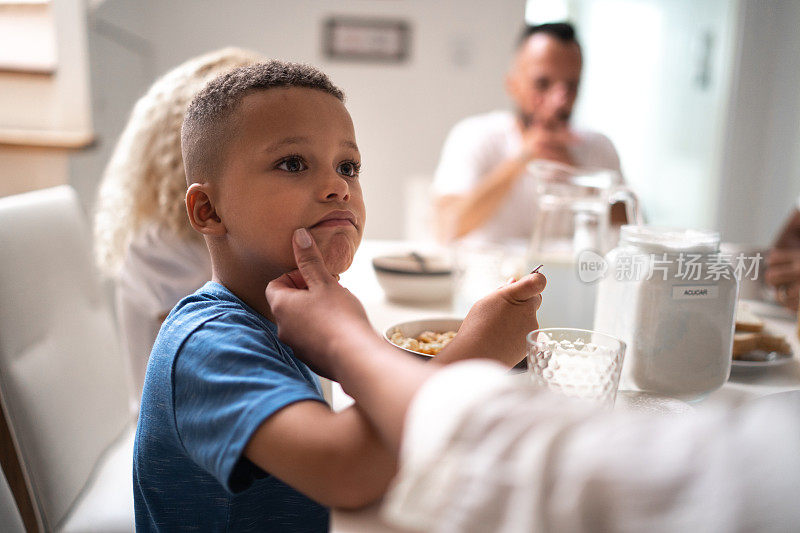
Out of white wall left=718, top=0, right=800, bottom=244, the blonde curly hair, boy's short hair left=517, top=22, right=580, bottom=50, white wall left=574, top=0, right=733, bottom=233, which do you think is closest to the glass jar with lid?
the blonde curly hair

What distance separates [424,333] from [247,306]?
204mm

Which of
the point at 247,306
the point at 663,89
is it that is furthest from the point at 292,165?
the point at 663,89

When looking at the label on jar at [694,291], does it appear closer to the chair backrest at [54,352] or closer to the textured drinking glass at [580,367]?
the textured drinking glass at [580,367]

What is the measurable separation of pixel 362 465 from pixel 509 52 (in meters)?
3.14

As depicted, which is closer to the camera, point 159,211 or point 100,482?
point 100,482

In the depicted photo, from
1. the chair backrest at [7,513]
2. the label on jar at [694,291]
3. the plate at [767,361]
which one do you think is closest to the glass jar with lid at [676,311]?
the label on jar at [694,291]

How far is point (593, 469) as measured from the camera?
0.28 m

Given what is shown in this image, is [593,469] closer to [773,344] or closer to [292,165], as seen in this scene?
[292,165]

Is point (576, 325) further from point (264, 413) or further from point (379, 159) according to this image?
point (379, 159)

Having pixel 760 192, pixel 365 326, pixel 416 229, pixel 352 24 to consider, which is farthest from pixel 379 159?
pixel 365 326

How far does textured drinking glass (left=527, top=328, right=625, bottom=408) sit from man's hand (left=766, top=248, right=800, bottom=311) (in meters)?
0.65

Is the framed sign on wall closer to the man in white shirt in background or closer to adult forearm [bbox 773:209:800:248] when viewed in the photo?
the man in white shirt in background

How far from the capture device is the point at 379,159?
3270mm

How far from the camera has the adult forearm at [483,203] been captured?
186 cm
